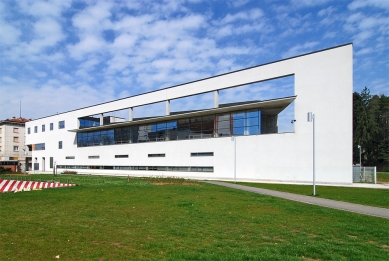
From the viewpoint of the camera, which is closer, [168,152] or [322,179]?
[322,179]

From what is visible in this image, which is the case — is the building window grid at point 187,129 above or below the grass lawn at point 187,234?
above

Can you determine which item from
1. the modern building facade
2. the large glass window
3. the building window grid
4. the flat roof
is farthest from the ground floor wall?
the modern building facade

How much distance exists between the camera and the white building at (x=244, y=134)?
95.3 ft

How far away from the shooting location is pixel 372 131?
66.2 m

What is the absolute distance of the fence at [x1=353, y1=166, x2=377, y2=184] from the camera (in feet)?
108

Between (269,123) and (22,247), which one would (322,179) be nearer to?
(269,123)

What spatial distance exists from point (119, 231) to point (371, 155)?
7751 centimetres

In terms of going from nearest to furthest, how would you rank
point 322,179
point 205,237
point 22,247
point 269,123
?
point 22,247 < point 205,237 < point 322,179 < point 269,123

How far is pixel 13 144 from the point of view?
3184 inches

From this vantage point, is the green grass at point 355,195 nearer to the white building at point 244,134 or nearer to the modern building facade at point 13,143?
the white building at point 244,134

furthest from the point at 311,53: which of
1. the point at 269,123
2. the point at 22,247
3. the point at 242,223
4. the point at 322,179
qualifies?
the point at 22,247

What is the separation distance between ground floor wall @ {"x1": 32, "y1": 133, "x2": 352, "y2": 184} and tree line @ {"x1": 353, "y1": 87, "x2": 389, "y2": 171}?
43.6 meters

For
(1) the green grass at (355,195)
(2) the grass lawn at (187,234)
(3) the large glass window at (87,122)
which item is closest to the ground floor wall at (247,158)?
(1) the green grass at (355,195)

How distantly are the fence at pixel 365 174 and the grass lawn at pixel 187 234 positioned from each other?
26494 mm
